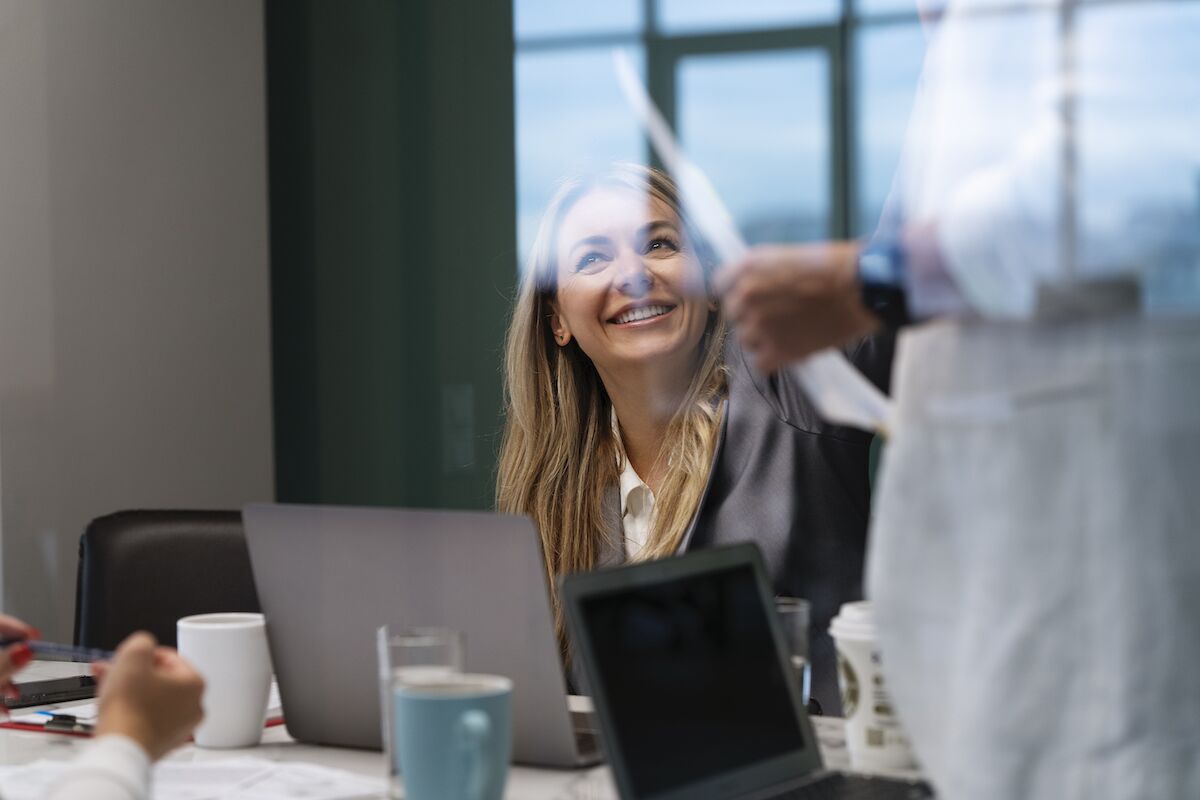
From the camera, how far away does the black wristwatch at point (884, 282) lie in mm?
794

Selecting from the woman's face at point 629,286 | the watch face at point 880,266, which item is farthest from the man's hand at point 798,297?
the woman's face at point 629,286

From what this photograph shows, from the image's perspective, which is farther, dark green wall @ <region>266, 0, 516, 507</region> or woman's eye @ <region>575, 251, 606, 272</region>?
dark green wall @ <region>266, 0, 516, 507</region>

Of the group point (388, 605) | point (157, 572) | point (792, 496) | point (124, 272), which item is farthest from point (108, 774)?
point (124, 272)

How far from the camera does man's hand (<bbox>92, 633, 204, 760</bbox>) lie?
92cm

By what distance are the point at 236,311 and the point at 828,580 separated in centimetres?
196

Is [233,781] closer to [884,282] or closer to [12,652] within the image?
[12,652]

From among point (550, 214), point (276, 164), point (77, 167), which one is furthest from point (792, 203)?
point (77, 167)

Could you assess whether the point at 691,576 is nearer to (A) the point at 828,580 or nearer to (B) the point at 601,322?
(A) the point at 828,580

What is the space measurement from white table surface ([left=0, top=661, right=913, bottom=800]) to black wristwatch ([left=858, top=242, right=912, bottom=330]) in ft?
1.45

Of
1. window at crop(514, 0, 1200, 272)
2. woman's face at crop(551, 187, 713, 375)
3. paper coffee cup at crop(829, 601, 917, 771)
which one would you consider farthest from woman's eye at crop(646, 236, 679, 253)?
paper coffee cup at crop(829, 601, 917, 771)

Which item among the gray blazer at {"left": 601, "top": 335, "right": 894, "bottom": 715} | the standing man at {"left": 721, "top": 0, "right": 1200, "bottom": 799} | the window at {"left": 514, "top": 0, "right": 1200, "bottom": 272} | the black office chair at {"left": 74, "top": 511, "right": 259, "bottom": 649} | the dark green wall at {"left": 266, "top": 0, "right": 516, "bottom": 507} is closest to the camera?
the standing man at {"left": 721, "top": 0, "right": 1200, "bottom": 799}

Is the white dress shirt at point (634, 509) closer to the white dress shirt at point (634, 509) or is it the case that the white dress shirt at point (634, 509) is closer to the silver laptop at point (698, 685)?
the white dress shirt at point (634, 509)

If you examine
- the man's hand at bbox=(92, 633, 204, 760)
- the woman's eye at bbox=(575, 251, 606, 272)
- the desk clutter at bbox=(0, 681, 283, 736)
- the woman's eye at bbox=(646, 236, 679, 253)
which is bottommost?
the desk clutter at bbox=(0, 681, 283, 736)

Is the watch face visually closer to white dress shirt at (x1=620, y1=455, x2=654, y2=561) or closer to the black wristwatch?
the black wristwatch
